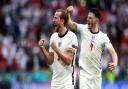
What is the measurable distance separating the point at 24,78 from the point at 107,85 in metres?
2.56

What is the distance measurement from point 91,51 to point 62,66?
76 centimetres

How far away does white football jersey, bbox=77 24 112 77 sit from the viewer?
46.2 ft

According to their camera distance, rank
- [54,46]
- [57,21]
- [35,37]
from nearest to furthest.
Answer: [54,46]
[57,21]
[35,37]

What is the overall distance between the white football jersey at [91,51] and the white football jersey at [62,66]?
48 centimetres

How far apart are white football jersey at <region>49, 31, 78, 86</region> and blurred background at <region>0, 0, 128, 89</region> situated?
7327 millimetres

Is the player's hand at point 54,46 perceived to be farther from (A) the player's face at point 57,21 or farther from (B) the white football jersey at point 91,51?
(B) the white football jersey at point 91,51

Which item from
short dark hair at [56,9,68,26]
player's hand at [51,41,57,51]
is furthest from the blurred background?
player's hand at [51,41,57,51]

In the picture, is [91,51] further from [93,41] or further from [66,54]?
[66,54]

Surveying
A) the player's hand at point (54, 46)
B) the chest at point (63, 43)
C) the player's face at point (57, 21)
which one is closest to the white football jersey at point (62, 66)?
the chest at point (63, 43)

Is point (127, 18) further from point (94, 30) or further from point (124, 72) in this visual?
point (94, 30)

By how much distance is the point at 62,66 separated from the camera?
535 inches

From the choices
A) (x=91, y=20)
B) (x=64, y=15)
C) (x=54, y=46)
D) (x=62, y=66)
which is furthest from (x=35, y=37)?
(x=54, y=46)

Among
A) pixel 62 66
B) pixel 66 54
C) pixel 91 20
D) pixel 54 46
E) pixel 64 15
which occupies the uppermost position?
pixel 64 15

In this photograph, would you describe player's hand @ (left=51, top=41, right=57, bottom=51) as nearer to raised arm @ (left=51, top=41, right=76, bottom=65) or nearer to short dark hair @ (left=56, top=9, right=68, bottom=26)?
raised arm @ (left=51, top=41, right=76, bottom=65)
